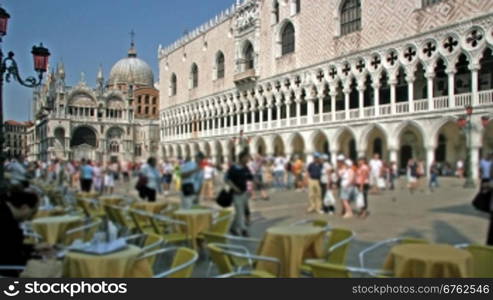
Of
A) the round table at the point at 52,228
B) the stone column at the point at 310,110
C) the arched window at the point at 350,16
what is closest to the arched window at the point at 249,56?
the stone column at the point at 310,110

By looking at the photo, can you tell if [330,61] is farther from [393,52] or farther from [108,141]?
[108,141]

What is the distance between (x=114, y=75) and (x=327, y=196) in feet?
214

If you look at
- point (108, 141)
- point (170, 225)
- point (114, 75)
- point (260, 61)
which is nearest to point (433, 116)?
point (260, 61)

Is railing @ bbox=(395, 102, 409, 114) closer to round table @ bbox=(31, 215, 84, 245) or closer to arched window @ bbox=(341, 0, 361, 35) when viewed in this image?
arched window @ bbox=(341, 0, 361, 35)

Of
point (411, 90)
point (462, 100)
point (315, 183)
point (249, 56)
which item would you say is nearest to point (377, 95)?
point (411, 90)

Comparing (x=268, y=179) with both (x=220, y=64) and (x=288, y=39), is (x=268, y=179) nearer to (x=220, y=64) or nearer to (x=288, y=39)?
(x=288, y=39)

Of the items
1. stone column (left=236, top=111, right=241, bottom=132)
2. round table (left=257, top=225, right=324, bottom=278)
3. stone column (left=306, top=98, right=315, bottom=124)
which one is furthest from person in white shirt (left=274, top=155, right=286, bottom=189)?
stone column (left=236, top=111, right=241, bottom=132)

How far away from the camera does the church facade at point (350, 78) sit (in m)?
19.1

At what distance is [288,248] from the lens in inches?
156

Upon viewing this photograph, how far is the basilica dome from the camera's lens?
222ft

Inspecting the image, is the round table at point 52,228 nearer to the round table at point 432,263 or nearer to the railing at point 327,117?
the round table at point 432,263

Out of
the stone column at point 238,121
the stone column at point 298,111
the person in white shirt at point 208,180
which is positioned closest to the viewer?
the person in white shirt at point 208,180

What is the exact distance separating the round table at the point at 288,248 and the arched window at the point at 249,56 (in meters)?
30.7

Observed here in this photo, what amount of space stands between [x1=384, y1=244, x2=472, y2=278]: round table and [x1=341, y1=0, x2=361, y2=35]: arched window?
22300 millimetres
